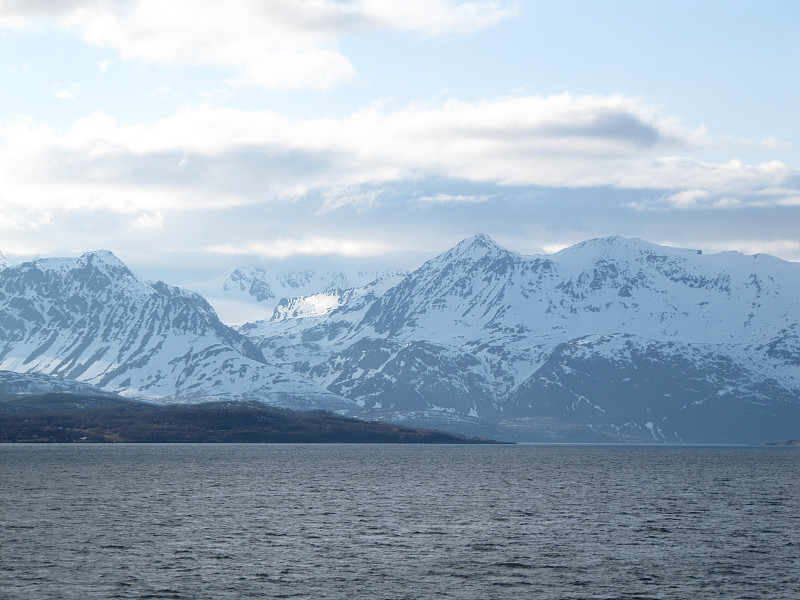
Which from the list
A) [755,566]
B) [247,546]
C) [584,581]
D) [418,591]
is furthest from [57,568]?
[755,566]

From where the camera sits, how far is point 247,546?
11988 centimetres

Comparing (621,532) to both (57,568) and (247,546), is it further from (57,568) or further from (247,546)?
(57,568)

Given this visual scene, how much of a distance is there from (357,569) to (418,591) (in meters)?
12.8

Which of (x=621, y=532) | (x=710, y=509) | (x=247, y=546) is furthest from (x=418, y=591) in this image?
(x=710, y=509)

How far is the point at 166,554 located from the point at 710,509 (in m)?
94.4

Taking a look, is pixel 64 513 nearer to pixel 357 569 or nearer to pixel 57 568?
pixel 57 568

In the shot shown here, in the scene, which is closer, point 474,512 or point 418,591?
point 418,591

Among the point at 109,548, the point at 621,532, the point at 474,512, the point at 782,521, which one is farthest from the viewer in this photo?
the point at 474,512

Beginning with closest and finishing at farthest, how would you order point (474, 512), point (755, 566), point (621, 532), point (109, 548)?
1. point (755, 566)
2. point (109, 548)
3. point (621, 532)
4. point (474, 512)

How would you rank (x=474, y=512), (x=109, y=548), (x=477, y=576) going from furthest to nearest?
(x=474, y=512)
(x=109, y=548)
(x=477, y=576)

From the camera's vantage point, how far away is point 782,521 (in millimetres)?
150875

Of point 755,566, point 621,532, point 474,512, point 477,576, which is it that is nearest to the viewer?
point 477,576

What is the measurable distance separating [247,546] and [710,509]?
84128mm

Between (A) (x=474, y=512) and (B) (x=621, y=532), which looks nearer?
(B) (x=621, y=532)
